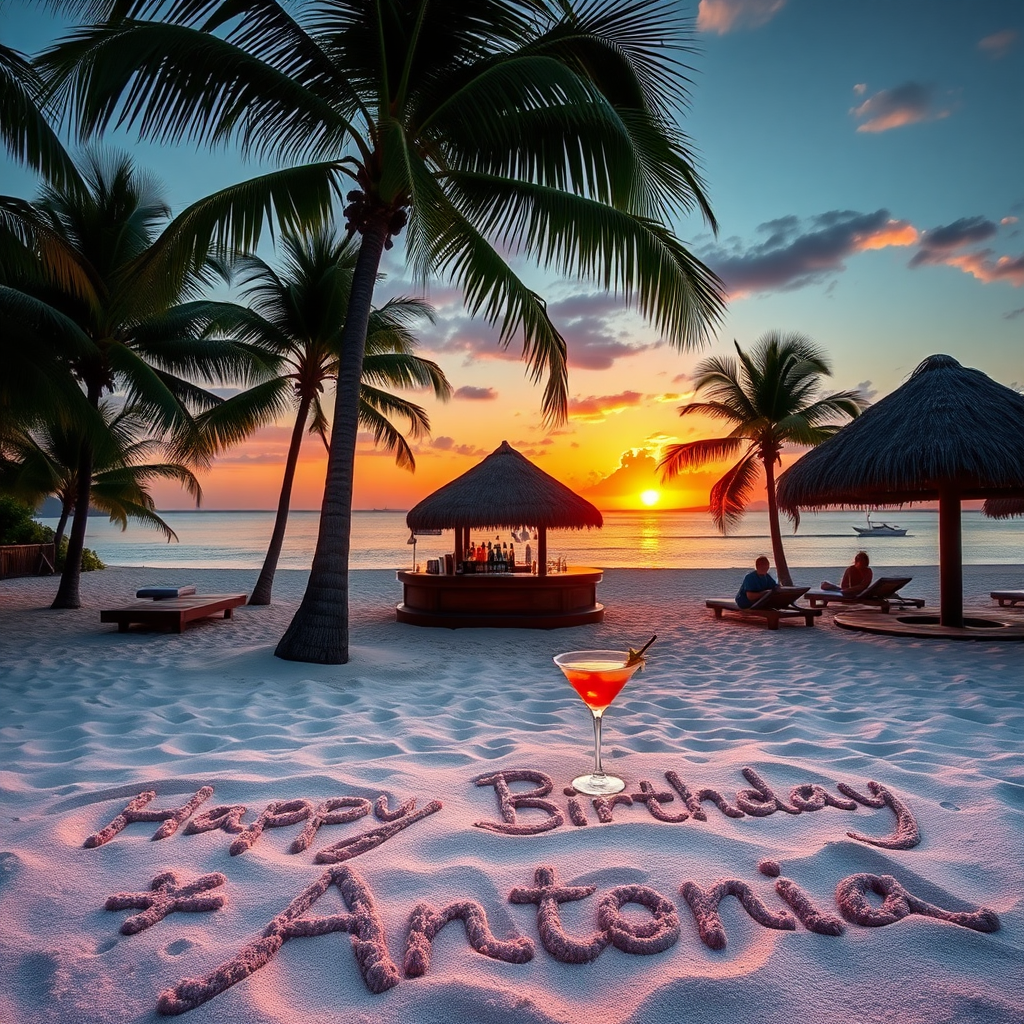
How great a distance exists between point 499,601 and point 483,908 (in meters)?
8.38

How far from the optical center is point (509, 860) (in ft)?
7.73

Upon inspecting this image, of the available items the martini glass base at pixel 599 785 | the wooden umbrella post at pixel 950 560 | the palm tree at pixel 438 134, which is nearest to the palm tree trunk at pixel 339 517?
the palm tree at pixel 438 134

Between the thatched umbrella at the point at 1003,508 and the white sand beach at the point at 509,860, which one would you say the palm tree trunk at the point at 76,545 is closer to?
the white sand beach at the point at 509,860

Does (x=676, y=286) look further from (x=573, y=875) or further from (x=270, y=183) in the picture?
(x=573, y=875)

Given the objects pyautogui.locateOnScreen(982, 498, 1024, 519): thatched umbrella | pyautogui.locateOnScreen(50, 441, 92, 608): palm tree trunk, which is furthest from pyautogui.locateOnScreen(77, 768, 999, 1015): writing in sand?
pyautogui.locateOnScreen(982, 498, 1024, 519): thatched umbrella

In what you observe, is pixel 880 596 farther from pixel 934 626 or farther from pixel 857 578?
pixel 934 626

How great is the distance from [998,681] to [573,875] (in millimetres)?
5455

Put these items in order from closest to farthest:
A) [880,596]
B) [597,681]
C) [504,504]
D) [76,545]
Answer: [597,681], [504,504], [880,596], [76,545]

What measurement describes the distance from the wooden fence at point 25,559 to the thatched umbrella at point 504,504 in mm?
16428

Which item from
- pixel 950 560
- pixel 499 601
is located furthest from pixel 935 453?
pixel 499 601

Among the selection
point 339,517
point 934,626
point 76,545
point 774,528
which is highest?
point 339,517

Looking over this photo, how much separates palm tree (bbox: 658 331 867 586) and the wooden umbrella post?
5526 mm

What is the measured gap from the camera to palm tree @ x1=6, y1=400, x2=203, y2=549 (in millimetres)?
18094

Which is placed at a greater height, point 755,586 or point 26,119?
point 26,119
